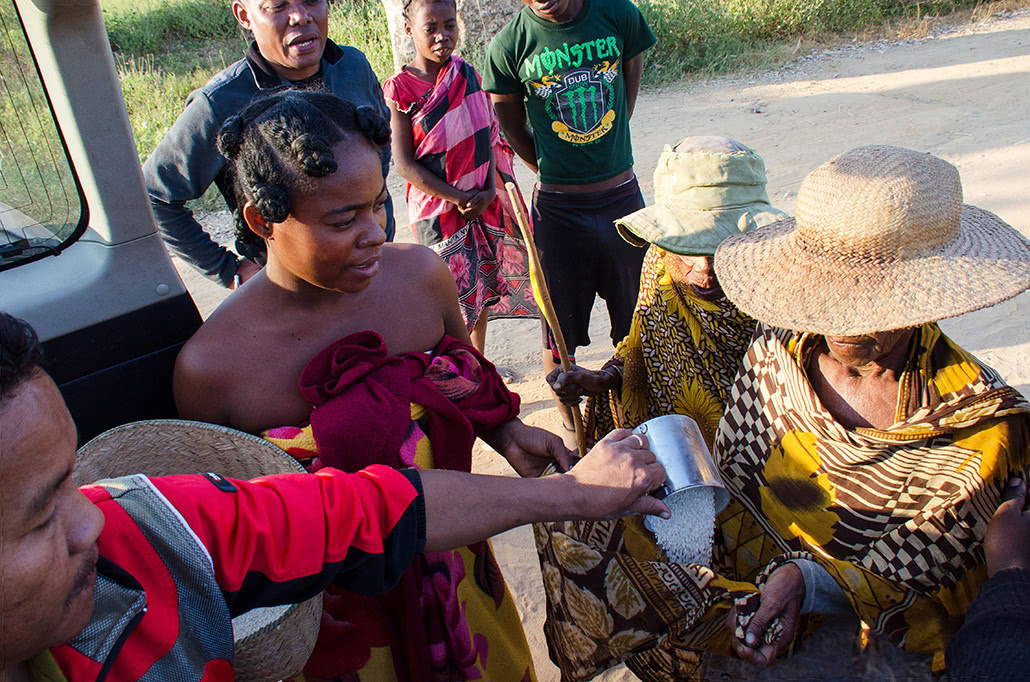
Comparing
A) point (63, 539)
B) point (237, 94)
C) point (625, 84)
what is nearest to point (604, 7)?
point (625, 84)

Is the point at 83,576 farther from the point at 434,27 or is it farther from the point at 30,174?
the point at 434,27

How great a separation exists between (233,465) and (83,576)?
2.22ft

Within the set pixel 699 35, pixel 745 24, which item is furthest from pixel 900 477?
pixel 745 24

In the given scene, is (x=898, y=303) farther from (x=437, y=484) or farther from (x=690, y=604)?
(x=437, y=484)

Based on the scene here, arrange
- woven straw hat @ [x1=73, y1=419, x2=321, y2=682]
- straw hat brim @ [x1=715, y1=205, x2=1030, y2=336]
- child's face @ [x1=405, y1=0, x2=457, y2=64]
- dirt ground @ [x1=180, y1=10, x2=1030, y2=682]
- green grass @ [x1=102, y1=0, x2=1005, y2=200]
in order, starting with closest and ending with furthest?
woven straw hat @ [x1=73, y1=419, x2=321, y2=682] → straw hat brim @ [x1=715, y1=205, x2=1030, y2=336] → dirt ground @ [x1=180, y1=10, x2=1030, y2=682] → child's face @ [x1=405, y1=0, x2=457, y2=64] → green grass @ [x1=102, y1=0, x2=1005, y2=200]

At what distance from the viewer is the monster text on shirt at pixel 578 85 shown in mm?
3557

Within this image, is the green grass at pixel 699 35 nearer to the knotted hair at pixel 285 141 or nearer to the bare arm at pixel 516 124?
the bare arm at pixel 516 124

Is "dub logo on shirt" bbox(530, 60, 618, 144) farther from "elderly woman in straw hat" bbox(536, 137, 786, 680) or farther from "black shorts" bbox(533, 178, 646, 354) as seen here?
"elderly woman in straw hat" bbox(536, 137, 786, 680)

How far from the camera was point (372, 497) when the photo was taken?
1.27m

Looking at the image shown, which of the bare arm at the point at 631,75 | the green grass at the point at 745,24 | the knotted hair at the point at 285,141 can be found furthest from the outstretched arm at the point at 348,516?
the green grass at the point at 745,24

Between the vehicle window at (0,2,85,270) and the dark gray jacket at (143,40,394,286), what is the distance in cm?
65

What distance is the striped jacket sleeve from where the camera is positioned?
1117mm

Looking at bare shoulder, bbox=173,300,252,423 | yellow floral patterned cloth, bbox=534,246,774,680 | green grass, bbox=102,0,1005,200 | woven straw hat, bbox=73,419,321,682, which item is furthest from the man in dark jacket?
green grass, bbox=102,0,1005,200

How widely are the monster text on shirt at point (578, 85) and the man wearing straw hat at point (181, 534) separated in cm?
239
